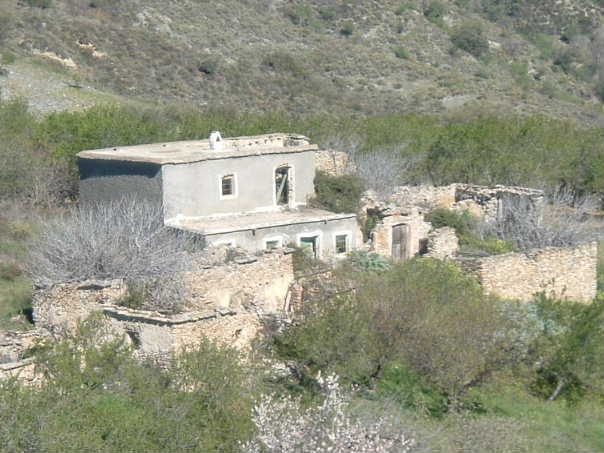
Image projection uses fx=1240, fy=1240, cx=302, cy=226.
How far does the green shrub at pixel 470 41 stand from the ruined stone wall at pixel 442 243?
56.7m

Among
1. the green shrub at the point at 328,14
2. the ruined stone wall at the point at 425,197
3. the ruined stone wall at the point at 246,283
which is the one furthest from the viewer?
the green shrub at the point at 328,14

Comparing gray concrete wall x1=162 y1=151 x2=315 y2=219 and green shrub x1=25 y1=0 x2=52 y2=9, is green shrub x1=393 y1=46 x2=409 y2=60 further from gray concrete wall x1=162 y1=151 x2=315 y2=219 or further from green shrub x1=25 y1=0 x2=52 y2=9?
gray concrete wall x1=162 y1=151 x2=315 y2=219

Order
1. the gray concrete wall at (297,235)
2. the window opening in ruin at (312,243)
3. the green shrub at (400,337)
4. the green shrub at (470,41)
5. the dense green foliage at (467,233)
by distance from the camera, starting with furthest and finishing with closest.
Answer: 1. the green shrub at (470,41)
2. the dense green foliage at (467,233)
3. the window opening in ruin at (312,243)
4. the gray concrete wall at (297,235)
5. the green shrub at (400,337)

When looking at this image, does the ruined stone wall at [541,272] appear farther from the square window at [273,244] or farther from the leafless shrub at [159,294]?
the leafless shrub at [159,294]

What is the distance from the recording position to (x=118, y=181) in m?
30.4

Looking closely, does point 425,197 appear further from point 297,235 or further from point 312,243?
point 297,235

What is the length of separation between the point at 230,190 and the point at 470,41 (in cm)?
5762

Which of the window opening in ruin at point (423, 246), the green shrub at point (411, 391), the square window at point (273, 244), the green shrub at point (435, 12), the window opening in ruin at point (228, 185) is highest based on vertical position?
the green shrub at point (435, 12)

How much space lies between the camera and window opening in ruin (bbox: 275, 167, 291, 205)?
32219mm

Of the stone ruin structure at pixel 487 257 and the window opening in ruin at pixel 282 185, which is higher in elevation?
the window opening in ruin at pixel 282 185

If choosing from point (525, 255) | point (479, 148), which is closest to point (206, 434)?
point (525, 255)

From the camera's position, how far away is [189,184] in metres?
29.7

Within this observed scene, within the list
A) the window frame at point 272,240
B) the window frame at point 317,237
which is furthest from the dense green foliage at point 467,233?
the window frame at point 272,240

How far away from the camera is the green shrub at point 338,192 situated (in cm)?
3253
